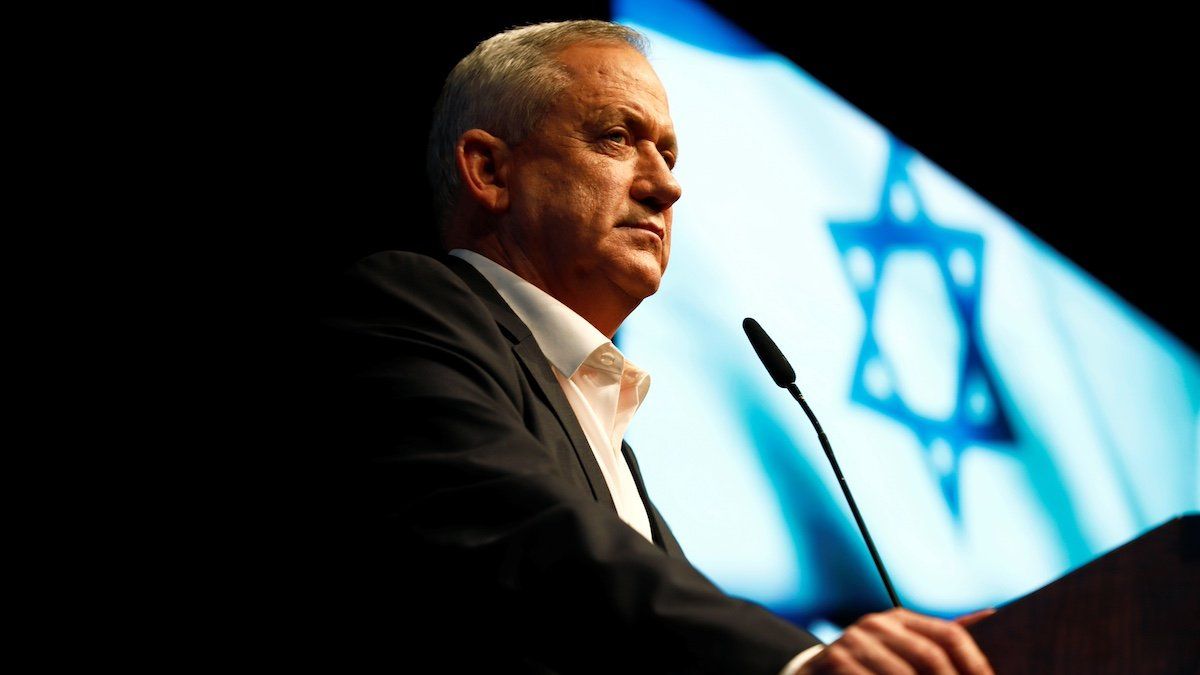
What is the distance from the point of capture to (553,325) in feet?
5.25

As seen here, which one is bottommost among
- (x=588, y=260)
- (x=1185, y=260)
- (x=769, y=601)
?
(x=769, y=601)

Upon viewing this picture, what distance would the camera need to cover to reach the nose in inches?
70.7

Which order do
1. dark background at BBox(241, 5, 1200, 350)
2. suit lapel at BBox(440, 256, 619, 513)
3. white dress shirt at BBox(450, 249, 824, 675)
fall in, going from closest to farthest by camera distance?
1. suit lapel at BBox(440, 256, 619, 513)
2. white dress shirt at BBox(450, 249, 824, 675)
3. dark background at BBox(241, 5, 1200, 350)

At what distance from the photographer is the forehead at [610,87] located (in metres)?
1.83

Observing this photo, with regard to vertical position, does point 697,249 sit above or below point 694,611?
below

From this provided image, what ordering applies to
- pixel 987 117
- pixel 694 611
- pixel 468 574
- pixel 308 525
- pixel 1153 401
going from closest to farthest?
1. pixel 694 611
2. pixel 468 574
3. pixel 308 525
4. pixel 1153 401
5. pixel 987 117

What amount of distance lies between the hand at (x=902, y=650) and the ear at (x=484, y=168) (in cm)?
116

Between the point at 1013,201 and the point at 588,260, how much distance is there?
1925mm

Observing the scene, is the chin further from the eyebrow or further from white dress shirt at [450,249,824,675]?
the eyebrow

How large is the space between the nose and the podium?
1.11m

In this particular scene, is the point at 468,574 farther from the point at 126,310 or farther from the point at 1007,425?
the point at 1007,425

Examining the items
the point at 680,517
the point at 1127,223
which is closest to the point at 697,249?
the point at 680,517

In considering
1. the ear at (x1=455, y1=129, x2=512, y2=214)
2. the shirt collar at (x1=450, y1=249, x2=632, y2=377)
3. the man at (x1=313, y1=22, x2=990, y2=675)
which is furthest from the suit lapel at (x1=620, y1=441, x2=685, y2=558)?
the ear at (x1=455, y1=129, x2=512, y2=214)

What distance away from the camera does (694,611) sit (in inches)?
33.4
